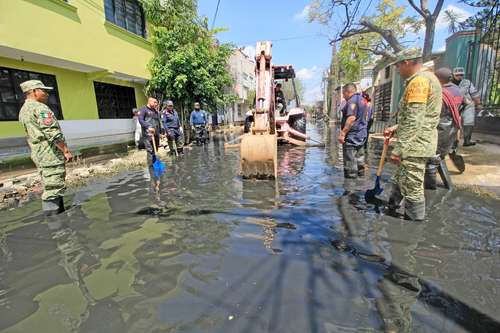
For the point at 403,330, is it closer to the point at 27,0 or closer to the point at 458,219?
the point at 458,219

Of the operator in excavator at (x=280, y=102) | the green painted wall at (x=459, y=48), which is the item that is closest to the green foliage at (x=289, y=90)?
the operator in excavator at (x=280, y=102)

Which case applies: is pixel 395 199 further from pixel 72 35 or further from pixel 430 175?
pixel 72 35

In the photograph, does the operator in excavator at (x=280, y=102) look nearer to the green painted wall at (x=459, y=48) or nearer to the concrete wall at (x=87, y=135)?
the green painted wall at (x=459, y=48)

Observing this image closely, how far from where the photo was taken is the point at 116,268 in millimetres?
2451

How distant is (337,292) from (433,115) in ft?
7.03

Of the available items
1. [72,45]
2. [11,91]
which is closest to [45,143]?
[11,91]

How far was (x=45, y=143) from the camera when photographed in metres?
3.55

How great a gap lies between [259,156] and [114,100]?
364 inches

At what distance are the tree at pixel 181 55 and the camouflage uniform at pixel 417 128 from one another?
9128 millimetres

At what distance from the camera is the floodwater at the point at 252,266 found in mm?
1795

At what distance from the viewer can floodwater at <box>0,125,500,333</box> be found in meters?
1.79

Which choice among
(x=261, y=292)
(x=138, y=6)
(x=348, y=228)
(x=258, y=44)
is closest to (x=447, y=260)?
(x=348, y=228)

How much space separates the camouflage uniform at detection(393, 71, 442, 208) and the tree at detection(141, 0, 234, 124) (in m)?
9.13

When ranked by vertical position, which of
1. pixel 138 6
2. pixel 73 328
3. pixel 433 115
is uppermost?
pixel 138 6
